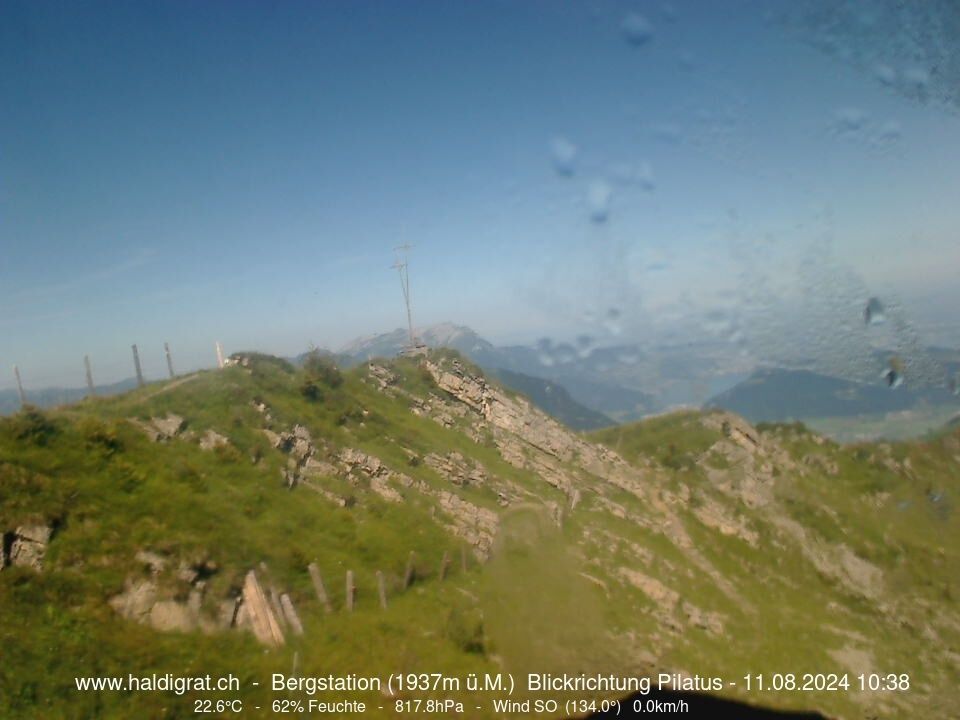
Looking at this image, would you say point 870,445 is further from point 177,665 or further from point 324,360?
point 177,665

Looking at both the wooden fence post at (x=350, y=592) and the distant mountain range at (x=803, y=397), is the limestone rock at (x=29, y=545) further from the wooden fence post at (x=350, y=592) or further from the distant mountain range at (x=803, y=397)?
the distant mountain range at (x=803, y=397)

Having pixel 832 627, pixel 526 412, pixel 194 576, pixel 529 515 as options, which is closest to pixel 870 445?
pixel 832 627

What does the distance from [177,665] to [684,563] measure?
87.4ft

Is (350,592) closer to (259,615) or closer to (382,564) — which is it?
(382,564)

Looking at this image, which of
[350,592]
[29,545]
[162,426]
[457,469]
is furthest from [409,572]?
[29,545]

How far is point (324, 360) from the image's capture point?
31.8 meters

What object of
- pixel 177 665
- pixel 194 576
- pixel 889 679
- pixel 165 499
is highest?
pixel 165 499

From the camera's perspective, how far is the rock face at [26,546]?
14.6 metres

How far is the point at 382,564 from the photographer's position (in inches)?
851

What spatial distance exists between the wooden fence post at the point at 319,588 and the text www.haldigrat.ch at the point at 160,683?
3903mm

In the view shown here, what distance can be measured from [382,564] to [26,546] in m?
10.9

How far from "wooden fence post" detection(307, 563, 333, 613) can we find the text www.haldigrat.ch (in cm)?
390

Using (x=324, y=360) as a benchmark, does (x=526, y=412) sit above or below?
below

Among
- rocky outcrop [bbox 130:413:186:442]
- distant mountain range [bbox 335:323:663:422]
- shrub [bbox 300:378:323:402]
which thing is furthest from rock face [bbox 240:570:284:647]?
distant mountain range [bbox 335:323:663:422]
